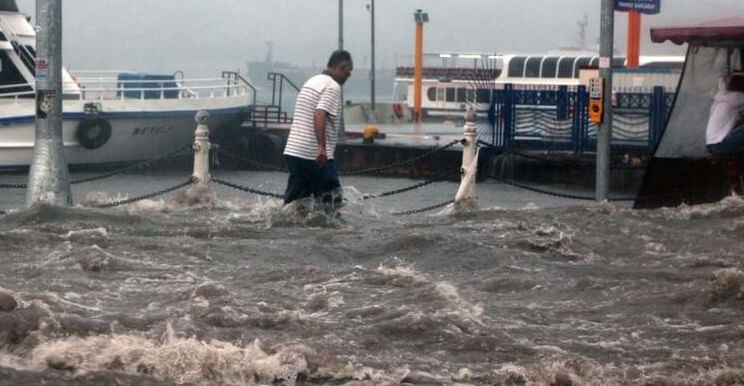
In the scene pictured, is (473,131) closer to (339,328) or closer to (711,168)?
(711,168)

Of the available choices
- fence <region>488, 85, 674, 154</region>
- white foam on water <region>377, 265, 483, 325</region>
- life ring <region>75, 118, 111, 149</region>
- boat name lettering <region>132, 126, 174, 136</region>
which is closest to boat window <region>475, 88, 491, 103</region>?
boat name lettering <region>132, 126, 174, 136</region>

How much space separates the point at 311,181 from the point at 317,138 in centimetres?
45

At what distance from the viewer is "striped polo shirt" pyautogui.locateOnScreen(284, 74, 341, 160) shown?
492 inches

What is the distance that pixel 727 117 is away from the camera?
14641 mm

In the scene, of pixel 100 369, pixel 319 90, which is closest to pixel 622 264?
pixel 319 90

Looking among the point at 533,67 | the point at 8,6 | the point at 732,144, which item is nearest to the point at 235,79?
the point at 8,6

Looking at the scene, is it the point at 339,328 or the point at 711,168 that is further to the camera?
the point at 711,168

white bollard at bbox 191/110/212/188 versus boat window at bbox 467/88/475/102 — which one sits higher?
white bollard at bbox 191/110/212/188

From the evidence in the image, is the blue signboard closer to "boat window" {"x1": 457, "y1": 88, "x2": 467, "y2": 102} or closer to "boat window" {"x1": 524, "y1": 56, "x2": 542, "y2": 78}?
"boat window" {"x1": 524, "y1": 56, "x2": 542, "y2": 78}

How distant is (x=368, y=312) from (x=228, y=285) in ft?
4.07

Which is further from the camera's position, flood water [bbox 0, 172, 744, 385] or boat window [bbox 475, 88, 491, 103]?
boat window [bbox 475, 88, 491, 103]

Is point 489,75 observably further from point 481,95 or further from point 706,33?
point 706,33

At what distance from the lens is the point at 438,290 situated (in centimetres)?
884

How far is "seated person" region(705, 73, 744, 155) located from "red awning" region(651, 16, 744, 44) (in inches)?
18.0
